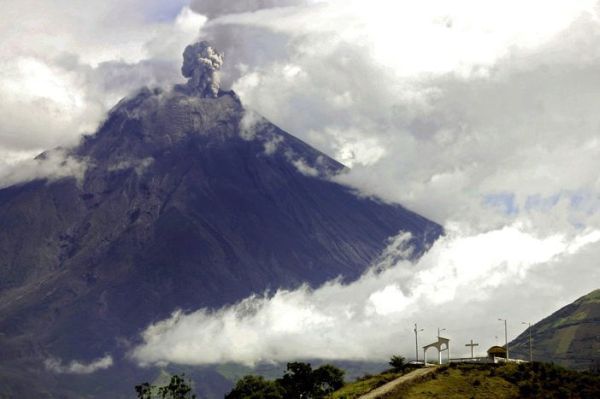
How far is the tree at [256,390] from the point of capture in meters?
175

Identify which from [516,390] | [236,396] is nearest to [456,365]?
[516,390]

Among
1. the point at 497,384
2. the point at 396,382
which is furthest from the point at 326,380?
the point at 497,384

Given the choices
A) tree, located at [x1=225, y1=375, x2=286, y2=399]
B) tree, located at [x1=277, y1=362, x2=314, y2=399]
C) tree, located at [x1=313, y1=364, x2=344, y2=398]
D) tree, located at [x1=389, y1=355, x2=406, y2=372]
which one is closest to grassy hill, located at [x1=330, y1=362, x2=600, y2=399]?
tree, located at [x1=389, y1=355, x2=406, y2=372]

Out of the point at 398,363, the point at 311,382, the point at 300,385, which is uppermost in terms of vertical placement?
the point at 398,363

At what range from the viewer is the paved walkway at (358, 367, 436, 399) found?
144150 mm

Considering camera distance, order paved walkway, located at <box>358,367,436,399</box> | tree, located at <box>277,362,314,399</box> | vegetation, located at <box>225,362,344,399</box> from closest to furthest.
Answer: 1. paved walkway, located at <box>358,367,436,399</box>
2. vegetation, located at <box>225,362,344,399</box>
3. tree, located at <box>277,362,314,399</box>

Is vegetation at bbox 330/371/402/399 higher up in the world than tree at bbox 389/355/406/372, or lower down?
lower down

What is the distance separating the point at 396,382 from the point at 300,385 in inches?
1420

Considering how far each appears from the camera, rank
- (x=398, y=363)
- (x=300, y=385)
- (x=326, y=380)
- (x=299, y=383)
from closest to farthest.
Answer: (x=398, y=363)
(x=326, y=380)
(x=300, y=385)
(x=299, y=383)

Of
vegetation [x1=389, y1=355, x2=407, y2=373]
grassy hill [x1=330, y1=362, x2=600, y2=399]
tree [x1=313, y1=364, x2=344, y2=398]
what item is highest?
vegetation [x1=389, y1=355, x2=407, y2=373]

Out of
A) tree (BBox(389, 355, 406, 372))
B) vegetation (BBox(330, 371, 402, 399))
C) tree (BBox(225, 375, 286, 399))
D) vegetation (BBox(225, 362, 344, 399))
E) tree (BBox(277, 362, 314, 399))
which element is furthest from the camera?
tree (BBox(277, 362, 314, 399))

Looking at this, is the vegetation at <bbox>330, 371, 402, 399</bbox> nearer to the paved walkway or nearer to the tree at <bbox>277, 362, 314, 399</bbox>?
the paved walkway

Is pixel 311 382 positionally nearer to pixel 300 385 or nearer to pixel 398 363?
pixel 300 385

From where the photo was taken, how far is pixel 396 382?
15250 cm
